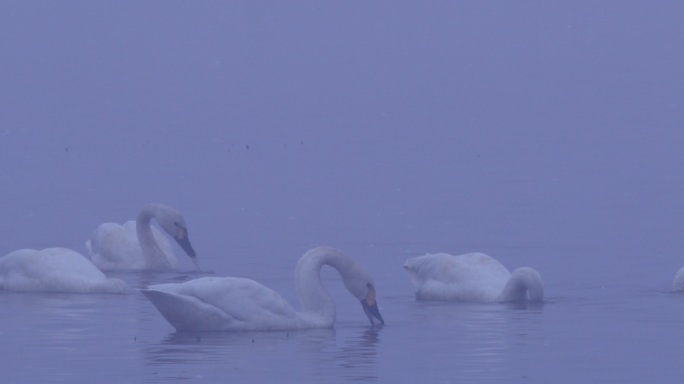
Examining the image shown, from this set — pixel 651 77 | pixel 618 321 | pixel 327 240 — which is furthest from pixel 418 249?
pixel 651 77

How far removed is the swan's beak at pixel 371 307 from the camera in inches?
660

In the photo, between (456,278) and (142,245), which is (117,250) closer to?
(142,245)

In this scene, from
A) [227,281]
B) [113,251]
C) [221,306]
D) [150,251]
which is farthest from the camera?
[113,251]

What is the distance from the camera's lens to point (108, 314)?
17359mm

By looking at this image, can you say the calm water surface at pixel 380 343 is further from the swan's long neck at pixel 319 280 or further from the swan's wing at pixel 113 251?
the swan's wing at pixel 113 251

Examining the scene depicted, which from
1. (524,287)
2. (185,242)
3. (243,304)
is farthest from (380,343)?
(185,242)

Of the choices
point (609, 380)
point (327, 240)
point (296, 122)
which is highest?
point (296, 122)

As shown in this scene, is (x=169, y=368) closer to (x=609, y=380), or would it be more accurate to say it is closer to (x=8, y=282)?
(x=609, y=380)

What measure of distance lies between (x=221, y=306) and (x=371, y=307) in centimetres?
121

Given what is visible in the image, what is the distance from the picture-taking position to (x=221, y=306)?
16109mm

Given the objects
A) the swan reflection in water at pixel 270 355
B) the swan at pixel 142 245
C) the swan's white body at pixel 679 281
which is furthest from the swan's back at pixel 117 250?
the swan reflection in water at pixel 270 355

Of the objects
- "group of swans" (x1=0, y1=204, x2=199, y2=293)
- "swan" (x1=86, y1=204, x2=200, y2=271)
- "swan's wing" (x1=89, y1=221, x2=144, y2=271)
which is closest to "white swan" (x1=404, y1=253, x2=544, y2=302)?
"group of swans" (x1=0, y1=204, x2=199, y2=293)

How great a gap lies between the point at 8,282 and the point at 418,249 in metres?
4.63

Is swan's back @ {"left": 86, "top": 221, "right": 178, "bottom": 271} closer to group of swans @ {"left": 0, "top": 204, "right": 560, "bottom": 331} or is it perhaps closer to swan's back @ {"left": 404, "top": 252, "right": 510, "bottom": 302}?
group of swans @ {"left": 0, "top": 204, "right": 560, "bottom": 331}
